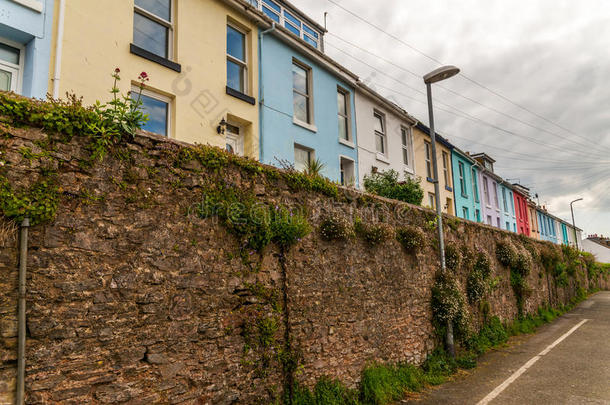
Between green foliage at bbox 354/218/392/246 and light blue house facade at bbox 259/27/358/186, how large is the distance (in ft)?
14.8

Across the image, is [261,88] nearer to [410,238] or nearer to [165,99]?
[165,99]

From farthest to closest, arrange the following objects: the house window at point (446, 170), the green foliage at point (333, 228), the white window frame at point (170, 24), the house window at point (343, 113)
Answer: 1. the house window at point (446, 170)
2. the house window at point (343, 113)
3. the white window frame at point (170, 24)
4. the green foliage at point (333, 228)

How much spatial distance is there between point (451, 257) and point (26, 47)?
429 inches

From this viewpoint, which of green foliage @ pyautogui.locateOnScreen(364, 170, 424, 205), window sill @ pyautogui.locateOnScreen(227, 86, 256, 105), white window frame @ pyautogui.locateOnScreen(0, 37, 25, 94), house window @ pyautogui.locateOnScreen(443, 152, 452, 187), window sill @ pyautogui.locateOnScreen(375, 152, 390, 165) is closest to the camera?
white window frame @ pyautogui.locateOnScreen(0, 37, 25, 94)

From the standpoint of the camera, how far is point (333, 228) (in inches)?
277

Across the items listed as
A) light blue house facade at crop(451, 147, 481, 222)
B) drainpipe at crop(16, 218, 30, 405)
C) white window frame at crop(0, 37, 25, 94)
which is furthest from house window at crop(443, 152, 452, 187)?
drainpipe at crop(16, 218, 30, 405)

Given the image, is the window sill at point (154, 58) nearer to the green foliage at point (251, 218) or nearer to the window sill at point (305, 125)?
the window sill at point (305, 125)

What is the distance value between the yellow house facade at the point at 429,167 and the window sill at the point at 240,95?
414 inches

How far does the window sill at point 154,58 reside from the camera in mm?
9123

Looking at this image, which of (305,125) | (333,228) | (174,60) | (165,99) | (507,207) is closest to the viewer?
(333,228)

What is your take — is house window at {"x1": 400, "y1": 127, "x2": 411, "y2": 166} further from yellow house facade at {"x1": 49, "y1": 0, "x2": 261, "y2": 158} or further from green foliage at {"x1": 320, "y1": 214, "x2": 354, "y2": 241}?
green foliage at {"x1": 320, "y1": 214, "x2": 354, "y2": 241}

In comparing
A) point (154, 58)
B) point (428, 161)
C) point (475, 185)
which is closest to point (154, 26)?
point (154, 58)

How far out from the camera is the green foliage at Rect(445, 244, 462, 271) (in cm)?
1073

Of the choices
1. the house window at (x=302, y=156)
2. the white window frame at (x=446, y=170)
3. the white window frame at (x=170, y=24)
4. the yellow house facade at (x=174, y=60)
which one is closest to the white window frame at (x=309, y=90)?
the house window at (x=302, y=156)
